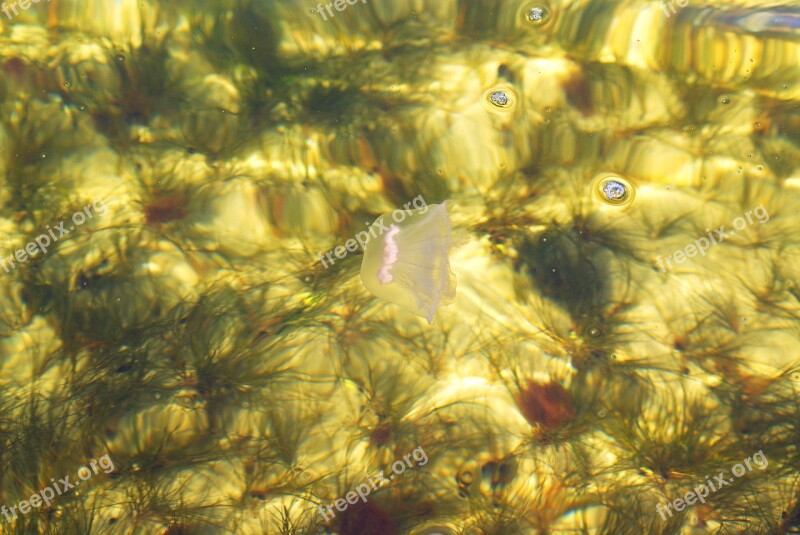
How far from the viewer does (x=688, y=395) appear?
9.89 feet

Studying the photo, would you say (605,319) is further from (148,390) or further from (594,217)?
(148,390)

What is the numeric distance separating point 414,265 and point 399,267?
87mm

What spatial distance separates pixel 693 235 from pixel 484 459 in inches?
71.8

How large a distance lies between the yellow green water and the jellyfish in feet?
0.05

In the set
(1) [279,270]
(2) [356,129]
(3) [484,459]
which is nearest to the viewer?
(3) [484,459]

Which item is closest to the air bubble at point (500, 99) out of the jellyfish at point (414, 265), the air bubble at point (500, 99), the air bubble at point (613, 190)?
the air bubble at point (500, 99)

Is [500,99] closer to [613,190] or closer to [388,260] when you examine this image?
[613,190]

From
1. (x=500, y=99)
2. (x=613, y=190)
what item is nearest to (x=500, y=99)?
(x=500, y=99)

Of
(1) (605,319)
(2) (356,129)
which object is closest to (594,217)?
(1) (605,319)

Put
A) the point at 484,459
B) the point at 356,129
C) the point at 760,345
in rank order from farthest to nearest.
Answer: the point at 356,129 → the point at 760,345 → the point at 484,459

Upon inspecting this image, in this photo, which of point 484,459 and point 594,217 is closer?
point 484,459

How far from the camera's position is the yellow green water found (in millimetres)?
2854

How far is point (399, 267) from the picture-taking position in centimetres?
324

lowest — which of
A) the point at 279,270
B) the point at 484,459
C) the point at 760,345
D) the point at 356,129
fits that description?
the point at 484,459
